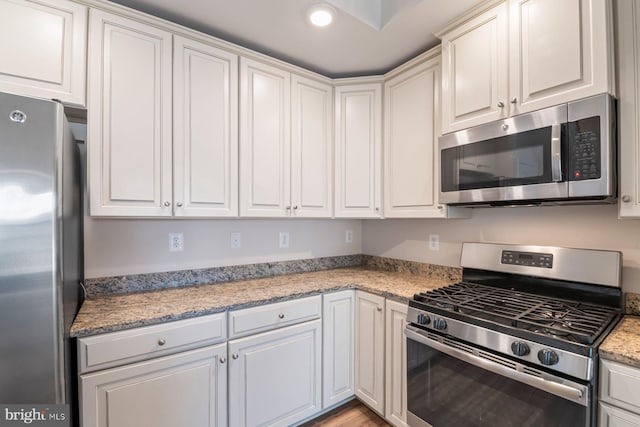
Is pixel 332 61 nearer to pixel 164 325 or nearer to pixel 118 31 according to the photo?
pixel 118 31

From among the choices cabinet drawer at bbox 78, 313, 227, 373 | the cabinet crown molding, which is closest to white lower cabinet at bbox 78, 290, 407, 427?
cabinet drawer at bbox 78, 313, 227, 373

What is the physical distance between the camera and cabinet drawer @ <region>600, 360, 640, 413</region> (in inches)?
38.8

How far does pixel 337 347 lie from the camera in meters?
2.01

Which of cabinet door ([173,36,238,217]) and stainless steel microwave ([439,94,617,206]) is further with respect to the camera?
cabinet door ([173,36,238,217])

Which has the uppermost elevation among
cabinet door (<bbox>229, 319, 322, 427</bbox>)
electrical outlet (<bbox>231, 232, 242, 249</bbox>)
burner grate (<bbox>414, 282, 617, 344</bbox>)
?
electrical outlet (<bbox>231, 232, 242, 249</bbox>)

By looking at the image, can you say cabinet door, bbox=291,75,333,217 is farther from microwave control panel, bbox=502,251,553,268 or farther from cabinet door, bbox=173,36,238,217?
microwave control panel, bbox=502,251,553,268

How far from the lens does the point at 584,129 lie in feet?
4.20

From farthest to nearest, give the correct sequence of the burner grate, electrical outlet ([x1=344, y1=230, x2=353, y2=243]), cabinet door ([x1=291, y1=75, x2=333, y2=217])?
electrical outlet ([x1=344, y1=230, x2=353, y2=243]) < cabinet door ([x1=291, y1=75, x2=333, y2=217]) < the burner grate

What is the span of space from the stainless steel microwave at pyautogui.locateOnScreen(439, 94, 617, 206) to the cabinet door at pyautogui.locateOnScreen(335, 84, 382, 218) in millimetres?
607

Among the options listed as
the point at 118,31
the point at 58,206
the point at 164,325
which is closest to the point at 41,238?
the point at 58,206

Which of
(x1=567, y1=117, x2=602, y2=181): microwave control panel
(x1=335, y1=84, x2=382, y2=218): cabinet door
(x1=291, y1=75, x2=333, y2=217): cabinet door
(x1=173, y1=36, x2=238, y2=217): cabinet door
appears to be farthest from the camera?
(x1=335, y1=84, x2=382, y2=218): cabinet door

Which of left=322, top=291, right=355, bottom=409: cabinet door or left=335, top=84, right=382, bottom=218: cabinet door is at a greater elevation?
left=335, top=84, right=382, bottom=218: cabinet door

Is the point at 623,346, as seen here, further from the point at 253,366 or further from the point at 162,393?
the point at 162,393

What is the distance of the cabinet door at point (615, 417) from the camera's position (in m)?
0.99
